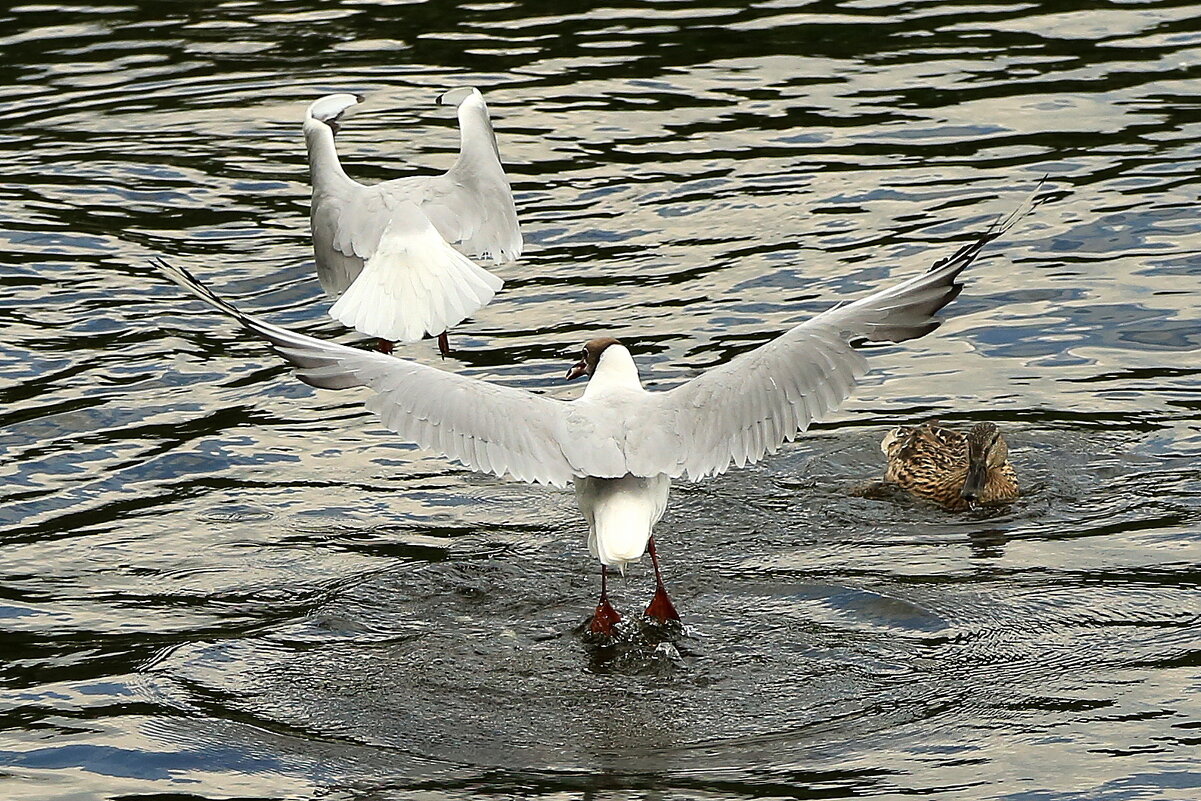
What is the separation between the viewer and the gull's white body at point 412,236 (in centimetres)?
1023

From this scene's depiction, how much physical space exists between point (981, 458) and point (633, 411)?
6.34 feet

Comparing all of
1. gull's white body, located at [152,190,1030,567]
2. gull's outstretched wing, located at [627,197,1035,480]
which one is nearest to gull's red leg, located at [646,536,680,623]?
gull's white body, located at [152,190,1030,567]

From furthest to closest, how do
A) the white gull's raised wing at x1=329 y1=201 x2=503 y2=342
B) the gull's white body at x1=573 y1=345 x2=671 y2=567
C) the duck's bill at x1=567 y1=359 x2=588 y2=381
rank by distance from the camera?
1. the white gull's raised wing at x1=329 y1=201 x2=503 y2=342
2. the duck's bill at x1=567 y1=359 x2=588 y2=381
3. the gull's white body at x1=573 y1=345 x2=671 y2=567

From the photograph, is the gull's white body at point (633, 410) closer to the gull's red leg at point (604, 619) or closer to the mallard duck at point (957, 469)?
the gull's red leg at point (604, 619)

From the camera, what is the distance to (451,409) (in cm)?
817

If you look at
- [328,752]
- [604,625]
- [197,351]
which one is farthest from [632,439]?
[197,351]

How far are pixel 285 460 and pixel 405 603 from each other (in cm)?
199

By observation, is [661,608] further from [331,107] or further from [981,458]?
[331,107]

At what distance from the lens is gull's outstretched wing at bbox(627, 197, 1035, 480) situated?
26.3ft

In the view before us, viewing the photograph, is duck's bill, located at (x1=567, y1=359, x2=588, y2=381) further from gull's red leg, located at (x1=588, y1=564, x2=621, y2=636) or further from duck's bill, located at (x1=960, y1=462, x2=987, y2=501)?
duck's bill, located at (x1=960, y1=462, x2=987, y2=501)

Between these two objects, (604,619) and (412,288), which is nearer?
(604,619)

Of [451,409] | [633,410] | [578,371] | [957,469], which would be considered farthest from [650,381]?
[451,409]

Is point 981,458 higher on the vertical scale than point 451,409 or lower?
lower

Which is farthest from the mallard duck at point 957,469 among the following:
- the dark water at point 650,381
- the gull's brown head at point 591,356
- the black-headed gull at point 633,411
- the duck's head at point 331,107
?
the duck's head at point 331,107
